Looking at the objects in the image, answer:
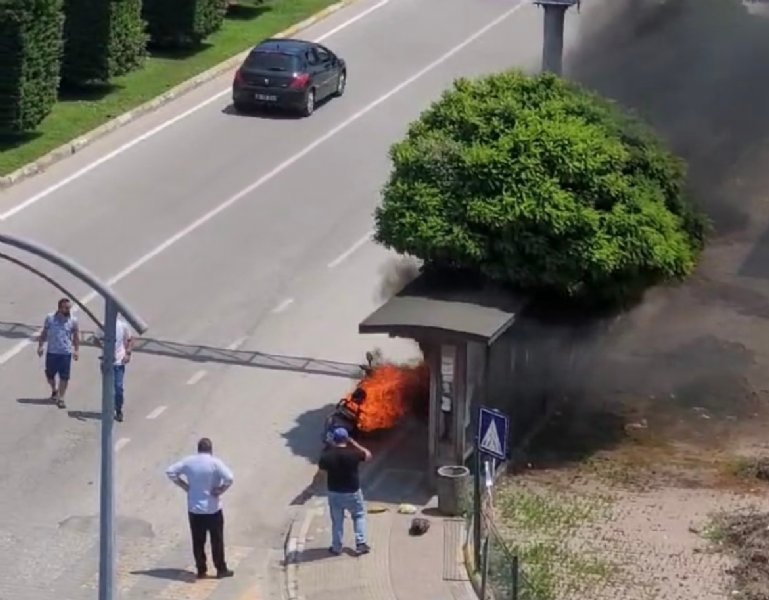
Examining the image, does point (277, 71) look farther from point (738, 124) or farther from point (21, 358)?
point (21, 358)

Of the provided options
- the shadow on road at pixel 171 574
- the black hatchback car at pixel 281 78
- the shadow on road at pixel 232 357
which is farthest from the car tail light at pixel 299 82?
the shadow on road at pixel 171 574

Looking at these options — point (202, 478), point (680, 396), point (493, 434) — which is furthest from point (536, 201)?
point (202, 478)

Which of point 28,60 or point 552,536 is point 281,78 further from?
point 552,536

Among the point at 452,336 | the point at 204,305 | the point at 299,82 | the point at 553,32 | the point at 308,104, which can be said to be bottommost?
the point at 308,104

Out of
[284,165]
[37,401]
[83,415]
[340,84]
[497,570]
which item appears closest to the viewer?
[497,570]

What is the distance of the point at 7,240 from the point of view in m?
13.1

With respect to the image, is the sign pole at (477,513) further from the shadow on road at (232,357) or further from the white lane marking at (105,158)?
the white lane marking at (105,158)

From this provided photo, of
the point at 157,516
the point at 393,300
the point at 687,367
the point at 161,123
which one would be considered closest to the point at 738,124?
the point at 687,367

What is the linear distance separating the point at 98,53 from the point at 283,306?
11.9 meters

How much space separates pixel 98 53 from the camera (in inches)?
1430

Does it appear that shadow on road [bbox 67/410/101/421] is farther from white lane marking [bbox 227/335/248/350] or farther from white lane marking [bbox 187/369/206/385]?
white lane marking [bbox 227/335/248/350]

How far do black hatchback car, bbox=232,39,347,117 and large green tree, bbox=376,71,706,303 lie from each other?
48.1 feet

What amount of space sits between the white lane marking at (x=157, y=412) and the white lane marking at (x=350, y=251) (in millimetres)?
6350

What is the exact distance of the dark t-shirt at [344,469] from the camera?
1833 centimetres
